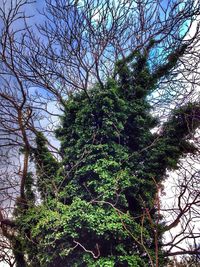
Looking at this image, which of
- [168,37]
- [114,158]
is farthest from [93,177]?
[168,37]

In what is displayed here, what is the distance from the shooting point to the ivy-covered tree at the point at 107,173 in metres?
7.49

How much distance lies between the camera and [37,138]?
10.2m

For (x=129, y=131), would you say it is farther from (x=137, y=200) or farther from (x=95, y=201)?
(x=95, y=201)

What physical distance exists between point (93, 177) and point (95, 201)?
3.17 feet

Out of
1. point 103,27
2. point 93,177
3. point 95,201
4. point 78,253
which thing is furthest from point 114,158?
point 103,27

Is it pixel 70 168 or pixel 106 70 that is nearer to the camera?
pixel 70 168

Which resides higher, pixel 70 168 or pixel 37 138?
pixel 37 138

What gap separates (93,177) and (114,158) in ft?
2.33

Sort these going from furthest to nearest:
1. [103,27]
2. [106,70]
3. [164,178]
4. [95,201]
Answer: [106,70] < [103,27] < [164,178] < [95,201]

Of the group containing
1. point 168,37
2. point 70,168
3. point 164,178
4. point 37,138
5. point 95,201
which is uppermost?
point 168,37

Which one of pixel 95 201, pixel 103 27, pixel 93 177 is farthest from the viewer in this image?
pixel 103 27

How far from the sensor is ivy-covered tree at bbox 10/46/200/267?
7.49 metres

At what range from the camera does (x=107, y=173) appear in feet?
25.9

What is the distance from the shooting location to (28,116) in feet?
32.3
